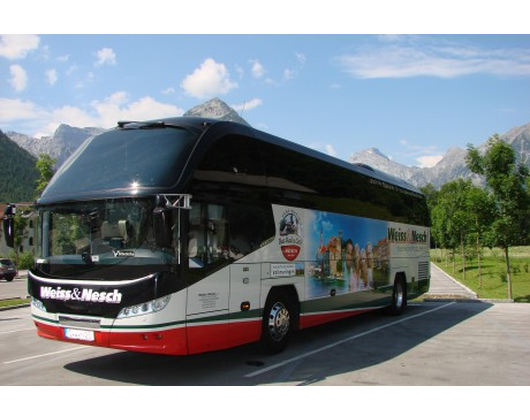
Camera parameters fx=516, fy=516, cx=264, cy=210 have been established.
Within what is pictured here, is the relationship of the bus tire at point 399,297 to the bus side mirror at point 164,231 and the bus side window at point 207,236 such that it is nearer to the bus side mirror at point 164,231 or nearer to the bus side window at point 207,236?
the bus side window at point 207,236

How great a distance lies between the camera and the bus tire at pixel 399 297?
14847 mm

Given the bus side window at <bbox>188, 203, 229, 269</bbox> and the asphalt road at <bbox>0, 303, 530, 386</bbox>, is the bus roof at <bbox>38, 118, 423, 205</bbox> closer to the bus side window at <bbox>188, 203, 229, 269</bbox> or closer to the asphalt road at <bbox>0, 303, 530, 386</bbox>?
the bus side window at <bbox>188, 203, 229, 269</bbox>

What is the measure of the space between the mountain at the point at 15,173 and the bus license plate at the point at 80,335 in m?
156

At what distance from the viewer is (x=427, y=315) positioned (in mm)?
15055

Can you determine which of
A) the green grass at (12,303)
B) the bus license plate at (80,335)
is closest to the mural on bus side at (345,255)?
the bus license plate at (80,335)

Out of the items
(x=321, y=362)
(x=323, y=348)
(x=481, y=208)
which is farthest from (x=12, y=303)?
(x=481, y=208)

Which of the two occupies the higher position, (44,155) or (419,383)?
(44,155)

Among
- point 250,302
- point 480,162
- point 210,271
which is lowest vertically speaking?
point 250,302

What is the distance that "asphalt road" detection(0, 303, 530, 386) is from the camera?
7.18 metres

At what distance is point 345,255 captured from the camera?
1160 cm

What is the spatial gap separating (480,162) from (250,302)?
18003 mm

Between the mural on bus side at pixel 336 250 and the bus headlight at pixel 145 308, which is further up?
the mural on bus side at pixel 336 250

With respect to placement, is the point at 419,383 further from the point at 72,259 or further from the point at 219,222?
the point at 72,259

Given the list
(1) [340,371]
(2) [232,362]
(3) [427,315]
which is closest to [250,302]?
(2) [232,362]
